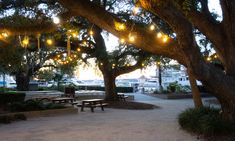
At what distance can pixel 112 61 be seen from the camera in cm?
1902

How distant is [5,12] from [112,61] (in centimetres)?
684

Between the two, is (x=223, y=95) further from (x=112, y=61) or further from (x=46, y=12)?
(x=112, y=61)

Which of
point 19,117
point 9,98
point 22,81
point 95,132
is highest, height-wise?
point 22,81

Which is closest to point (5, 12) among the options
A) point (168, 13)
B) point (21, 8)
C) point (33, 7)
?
point (21, 8)

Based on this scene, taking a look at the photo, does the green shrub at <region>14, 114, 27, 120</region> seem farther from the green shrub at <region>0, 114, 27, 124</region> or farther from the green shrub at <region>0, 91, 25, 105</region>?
the green shrub at <region>0, 91, 25, 105</region>

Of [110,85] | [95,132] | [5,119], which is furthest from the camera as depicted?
[110,85]

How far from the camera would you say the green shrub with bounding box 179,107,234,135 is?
852cm

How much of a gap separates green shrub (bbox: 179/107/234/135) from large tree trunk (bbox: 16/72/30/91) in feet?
68.1

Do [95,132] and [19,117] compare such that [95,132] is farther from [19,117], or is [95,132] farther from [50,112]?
[50,112]

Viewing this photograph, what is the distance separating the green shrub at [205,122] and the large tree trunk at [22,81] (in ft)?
68.1

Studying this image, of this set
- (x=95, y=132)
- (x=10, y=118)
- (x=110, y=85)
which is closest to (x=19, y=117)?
(x=10, y=118)

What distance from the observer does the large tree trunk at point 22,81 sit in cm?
2880

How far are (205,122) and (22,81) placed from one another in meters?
22.7

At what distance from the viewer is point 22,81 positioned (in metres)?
29.1
